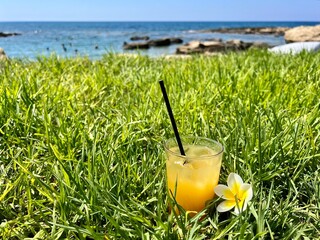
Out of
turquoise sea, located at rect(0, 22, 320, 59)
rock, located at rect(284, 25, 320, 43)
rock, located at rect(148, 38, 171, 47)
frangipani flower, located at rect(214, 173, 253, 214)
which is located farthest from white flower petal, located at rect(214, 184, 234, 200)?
rock, located at rect(148, 38, 171, 47)

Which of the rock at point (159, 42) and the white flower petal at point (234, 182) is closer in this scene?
the white flower petal at point (234, 182)

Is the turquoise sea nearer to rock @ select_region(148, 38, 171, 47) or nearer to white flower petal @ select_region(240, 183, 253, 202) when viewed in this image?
rock @ select_region(148, 38, 171, 47)

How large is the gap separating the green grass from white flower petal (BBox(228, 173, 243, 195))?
0.27ft

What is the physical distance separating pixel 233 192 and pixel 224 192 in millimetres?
35

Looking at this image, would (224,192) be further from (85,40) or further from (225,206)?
(85,40)

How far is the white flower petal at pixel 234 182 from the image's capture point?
124cm

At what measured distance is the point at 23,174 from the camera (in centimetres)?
147

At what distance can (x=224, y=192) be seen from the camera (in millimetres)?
1242

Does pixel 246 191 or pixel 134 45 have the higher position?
pixel 246 191

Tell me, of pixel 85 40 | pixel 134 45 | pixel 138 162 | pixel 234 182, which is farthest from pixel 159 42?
pixel 234 182

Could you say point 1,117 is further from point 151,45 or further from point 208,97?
point 151,45

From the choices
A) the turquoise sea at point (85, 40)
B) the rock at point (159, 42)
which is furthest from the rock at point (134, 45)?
the rock at point (159, 42)

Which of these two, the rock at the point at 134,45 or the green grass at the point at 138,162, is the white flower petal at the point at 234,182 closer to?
the green grass at the point at 138,162

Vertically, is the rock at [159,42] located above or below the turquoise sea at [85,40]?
below
